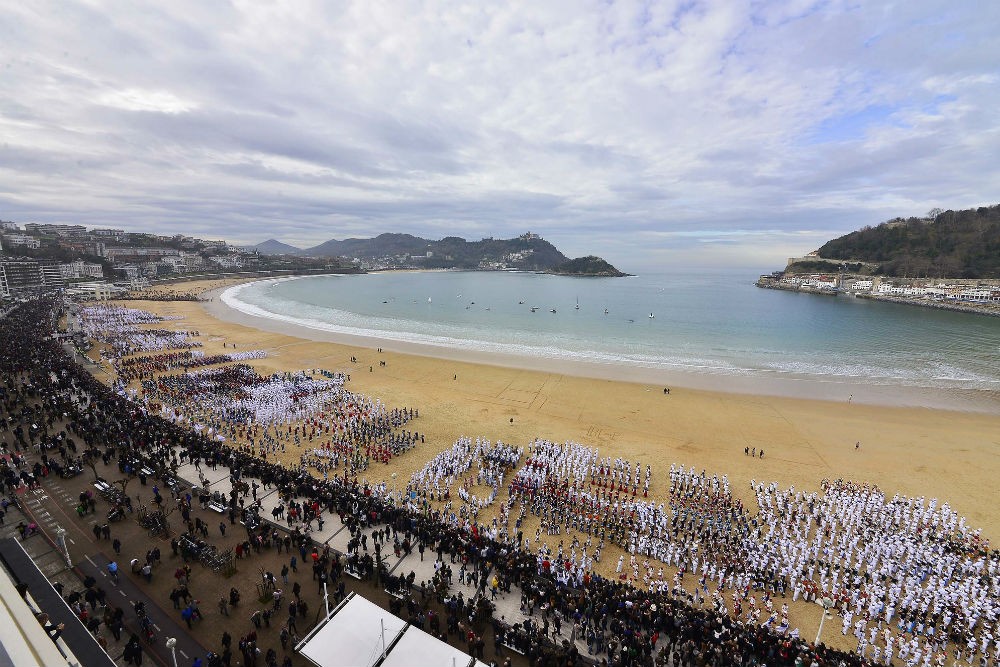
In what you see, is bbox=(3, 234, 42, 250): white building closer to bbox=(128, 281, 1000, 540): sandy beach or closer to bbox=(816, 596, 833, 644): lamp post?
bbox=(128, 281, 1000, 540): sandy beach

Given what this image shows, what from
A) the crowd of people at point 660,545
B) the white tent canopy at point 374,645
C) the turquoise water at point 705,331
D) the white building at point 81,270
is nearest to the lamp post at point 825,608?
the crowd of people at point 660,545

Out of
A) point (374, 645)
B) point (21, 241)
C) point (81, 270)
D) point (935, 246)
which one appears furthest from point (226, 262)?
point (935, 246)

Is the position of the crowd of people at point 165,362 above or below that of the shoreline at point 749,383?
below

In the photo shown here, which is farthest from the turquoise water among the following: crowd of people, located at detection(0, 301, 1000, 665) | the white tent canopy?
the white tent canopy

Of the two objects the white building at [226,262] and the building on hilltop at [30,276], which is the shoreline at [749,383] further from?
the white building at [226,262]

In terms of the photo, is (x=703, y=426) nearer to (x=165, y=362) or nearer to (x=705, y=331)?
(x=705, y=331)

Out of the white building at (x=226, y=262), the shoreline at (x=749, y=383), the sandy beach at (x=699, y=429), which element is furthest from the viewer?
the white building at (x=226, y=262)
